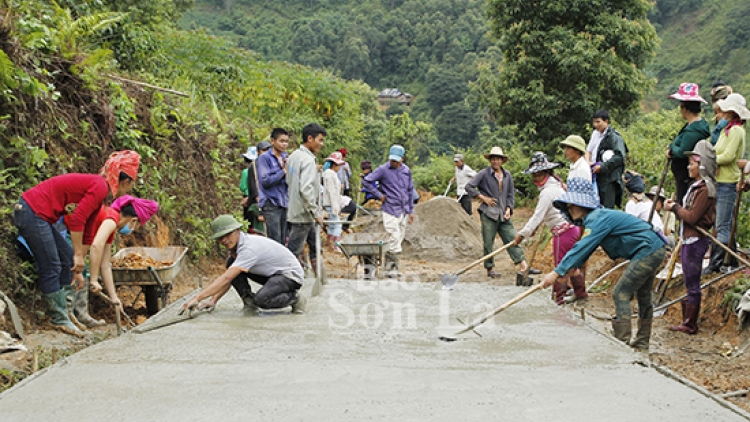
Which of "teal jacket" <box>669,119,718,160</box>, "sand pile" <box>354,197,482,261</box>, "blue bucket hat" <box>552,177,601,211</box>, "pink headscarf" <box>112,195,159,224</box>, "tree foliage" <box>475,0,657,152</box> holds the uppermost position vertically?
"tree foliage" <box>475,0,657,152</box>

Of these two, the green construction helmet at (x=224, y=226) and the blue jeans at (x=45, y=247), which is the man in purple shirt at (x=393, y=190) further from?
the blue jeans at (x=45, y=247)

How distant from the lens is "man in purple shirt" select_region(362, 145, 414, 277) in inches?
395

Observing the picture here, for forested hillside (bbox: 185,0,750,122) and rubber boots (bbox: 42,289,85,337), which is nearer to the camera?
rubber boots (bbox: 42,289,85,337)

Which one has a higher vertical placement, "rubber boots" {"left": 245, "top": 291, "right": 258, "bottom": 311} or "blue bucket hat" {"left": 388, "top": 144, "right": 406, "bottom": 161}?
"blue bucket hat" {"left": 388, "top": 144, "right": 406, "bottom": 161}

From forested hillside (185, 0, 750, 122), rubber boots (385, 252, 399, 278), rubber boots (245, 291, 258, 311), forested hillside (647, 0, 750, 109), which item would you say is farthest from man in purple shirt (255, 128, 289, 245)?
forested hillside (185, 0, 750, 122)

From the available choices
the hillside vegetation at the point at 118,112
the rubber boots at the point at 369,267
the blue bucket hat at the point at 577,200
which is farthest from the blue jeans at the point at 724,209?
the hillside vegetation at the point at 118,112

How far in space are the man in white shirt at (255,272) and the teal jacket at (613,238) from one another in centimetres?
231

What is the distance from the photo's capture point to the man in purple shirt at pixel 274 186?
29.3 feet

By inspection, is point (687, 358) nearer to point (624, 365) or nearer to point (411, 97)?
point (624, 365)

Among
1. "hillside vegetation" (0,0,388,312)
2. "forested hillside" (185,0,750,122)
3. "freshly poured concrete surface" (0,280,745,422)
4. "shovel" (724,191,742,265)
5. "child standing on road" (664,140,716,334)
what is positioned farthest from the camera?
"forested hillside" (185,0,750,122)

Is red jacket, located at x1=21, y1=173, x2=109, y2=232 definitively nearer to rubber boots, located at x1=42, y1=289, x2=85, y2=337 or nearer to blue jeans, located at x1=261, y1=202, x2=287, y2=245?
rubber boots, located at x1=42, y1=289, x2=85, y2=337

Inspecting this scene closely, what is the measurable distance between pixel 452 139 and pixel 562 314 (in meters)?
42.0

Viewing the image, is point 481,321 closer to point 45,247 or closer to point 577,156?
point 577,156

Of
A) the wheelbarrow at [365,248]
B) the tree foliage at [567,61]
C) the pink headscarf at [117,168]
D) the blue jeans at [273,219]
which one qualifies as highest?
the tree foliage at [567,61]
